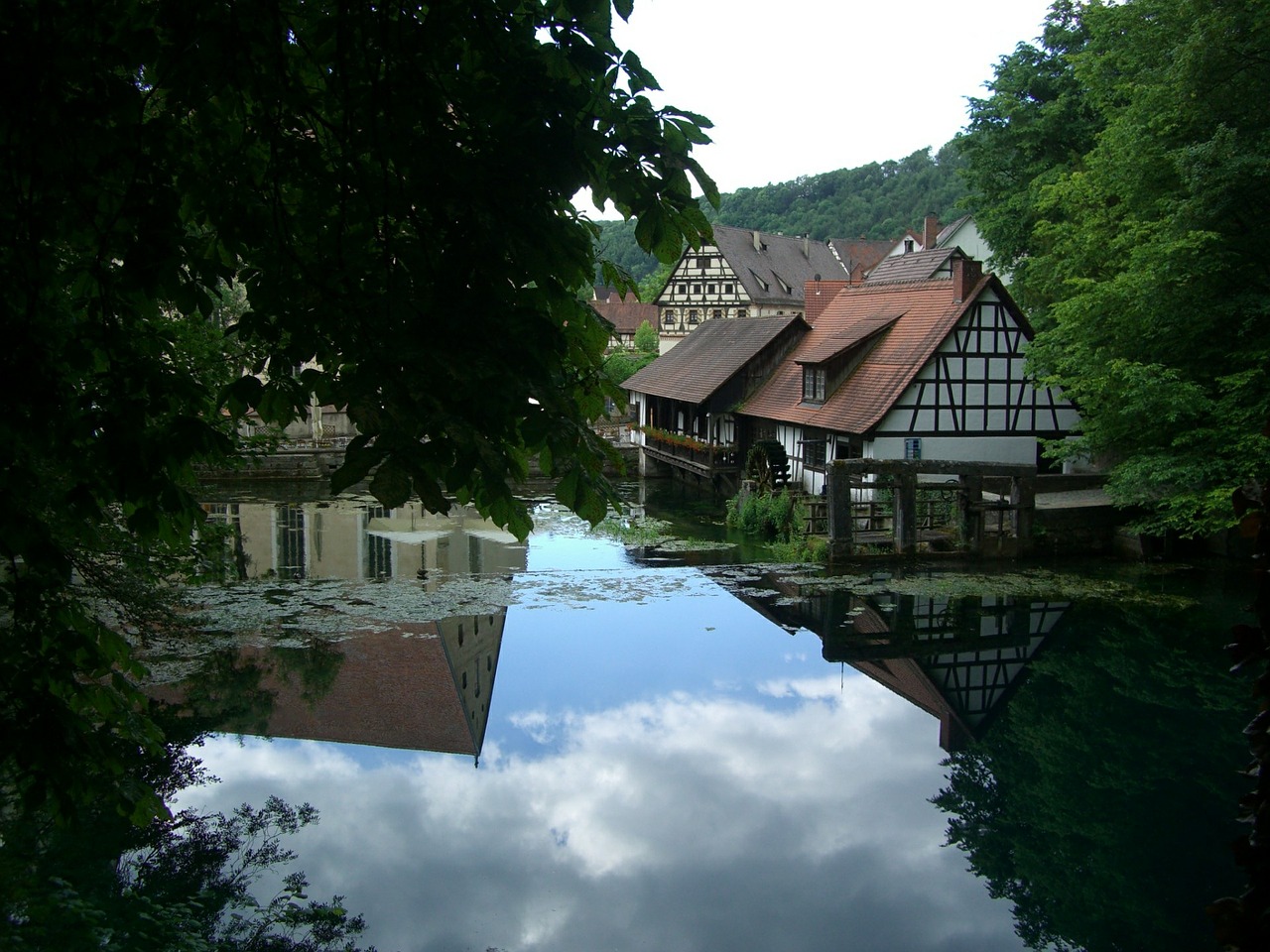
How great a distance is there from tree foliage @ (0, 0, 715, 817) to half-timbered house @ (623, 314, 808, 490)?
24717mm

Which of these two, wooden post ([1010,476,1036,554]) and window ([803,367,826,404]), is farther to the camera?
window ([803,367,826,404])

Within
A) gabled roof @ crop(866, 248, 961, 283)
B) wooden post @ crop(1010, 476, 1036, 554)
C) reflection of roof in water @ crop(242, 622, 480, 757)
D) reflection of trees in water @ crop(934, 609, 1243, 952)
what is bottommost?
reflection of trees in water @ crop(934, 609, 1243, 952)

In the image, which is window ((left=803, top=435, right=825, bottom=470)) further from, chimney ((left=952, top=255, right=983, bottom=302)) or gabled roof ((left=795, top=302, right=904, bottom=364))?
chimney ((left=952, top=255, right=983, bottom=302))

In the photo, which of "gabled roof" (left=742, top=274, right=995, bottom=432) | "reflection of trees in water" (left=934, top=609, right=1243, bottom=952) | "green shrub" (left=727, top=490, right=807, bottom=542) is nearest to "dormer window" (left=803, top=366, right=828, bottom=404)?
"gabled roof" (left=742, top=274, right=995, bottom=432)

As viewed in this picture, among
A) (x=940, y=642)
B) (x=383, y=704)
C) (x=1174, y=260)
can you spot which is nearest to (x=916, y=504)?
(x=940, y=642)

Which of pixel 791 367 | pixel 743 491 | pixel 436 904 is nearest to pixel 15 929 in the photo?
pixel 436 904

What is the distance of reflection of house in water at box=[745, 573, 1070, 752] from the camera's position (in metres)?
13.2

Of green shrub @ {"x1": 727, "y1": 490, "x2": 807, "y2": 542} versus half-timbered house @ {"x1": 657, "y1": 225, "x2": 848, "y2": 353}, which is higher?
half-timbered house @ {"x1": 657, "y1": 225, "x2": 848, "y2": 353}

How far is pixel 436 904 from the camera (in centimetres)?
805

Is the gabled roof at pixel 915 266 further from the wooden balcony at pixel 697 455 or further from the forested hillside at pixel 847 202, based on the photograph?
the forested hillside at pixel 847 202

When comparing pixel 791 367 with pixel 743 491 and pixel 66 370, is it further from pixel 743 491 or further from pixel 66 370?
pixel 66 370

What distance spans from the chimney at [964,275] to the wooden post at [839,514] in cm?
683

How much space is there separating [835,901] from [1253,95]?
14197mm

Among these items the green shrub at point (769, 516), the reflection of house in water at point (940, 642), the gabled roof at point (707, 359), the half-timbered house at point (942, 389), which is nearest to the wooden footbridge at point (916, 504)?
the green shrub at point (769, 516)
